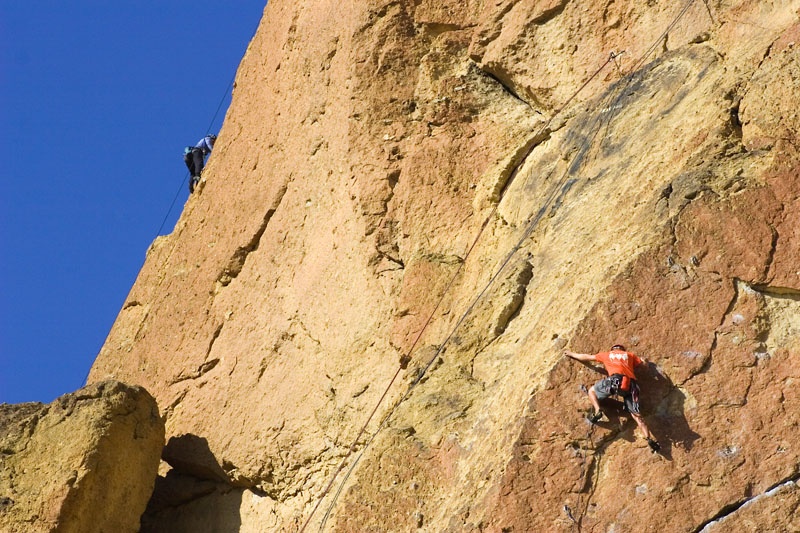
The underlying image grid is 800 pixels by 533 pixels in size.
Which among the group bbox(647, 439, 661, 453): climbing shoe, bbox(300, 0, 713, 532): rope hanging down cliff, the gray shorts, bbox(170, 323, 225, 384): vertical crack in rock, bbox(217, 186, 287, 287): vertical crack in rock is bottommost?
bbox(647, 439, 661, 453): climbing shoe

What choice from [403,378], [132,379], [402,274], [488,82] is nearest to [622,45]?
[488,82]

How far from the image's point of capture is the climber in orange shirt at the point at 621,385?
12.1m

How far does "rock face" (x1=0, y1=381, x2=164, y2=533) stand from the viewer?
1466 centimetres

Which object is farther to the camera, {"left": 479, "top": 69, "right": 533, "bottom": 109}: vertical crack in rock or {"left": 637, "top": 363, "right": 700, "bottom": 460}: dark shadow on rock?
{"left": 479, "top": 69, "right": 533, "bottom": 109}: vertical crack in rock

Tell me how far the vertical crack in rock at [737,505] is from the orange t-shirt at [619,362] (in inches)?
55.9

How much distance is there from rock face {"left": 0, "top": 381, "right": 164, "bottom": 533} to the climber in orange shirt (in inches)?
225

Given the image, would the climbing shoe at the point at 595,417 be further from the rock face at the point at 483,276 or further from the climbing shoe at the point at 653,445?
the climbing shoe at the point at 653,445

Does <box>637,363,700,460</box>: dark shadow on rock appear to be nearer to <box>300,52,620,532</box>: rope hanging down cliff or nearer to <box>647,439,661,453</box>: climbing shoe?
<box>647,439,661,453</box>: climbing shoe

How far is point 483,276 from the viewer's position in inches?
590

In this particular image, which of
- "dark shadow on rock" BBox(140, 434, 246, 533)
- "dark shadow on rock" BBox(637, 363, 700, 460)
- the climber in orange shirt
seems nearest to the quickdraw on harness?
the climber in orange shirt

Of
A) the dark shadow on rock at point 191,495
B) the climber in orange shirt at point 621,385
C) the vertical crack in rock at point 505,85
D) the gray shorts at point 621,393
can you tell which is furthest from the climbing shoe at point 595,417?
the vertical crack in rock at point 505,85

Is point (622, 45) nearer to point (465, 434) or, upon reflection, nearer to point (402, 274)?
point (402, 274)

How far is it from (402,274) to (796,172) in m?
4.85

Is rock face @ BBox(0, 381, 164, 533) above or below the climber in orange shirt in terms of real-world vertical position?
above
